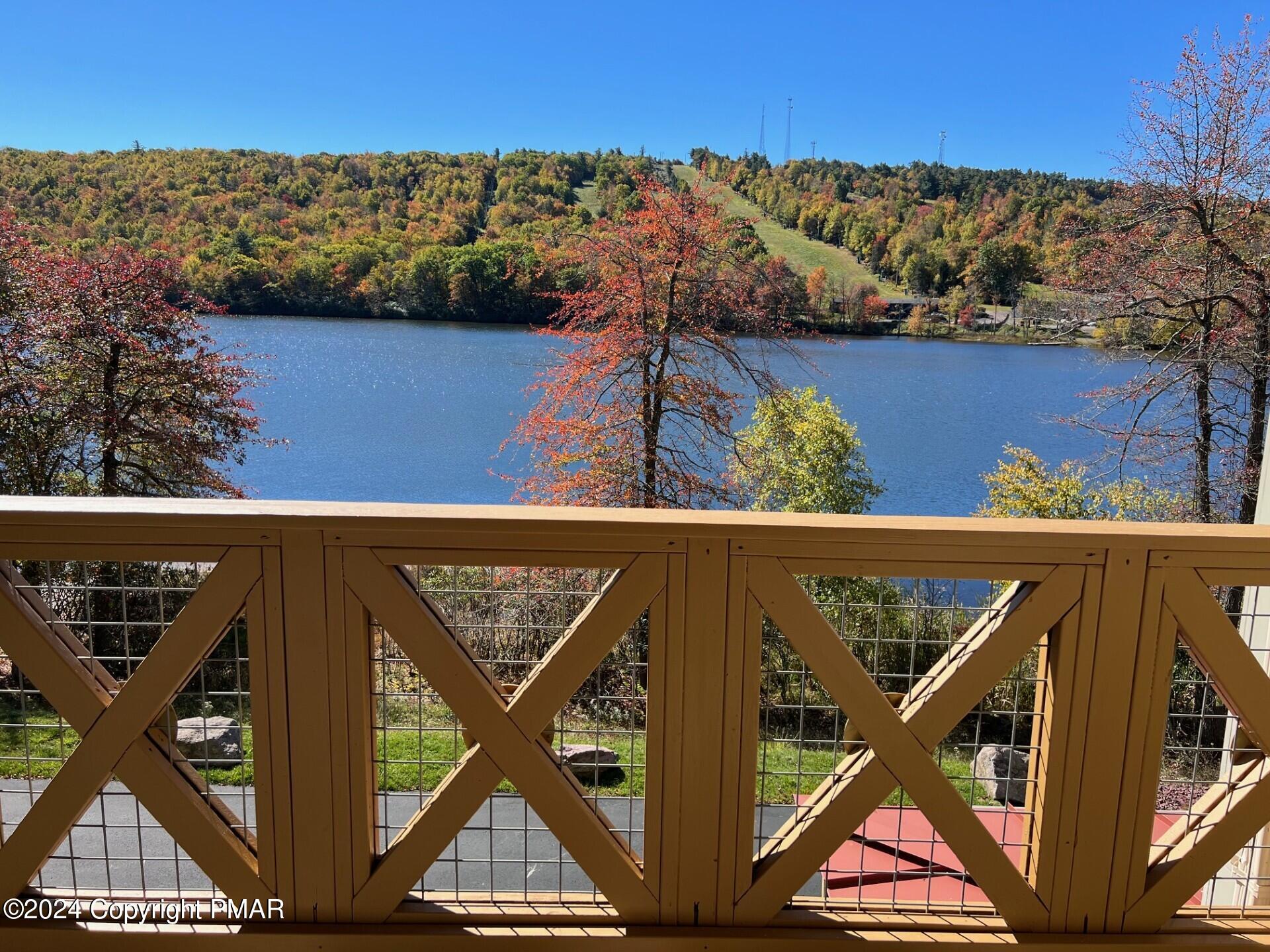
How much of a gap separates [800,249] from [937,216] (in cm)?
502

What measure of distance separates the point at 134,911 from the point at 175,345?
8.73m

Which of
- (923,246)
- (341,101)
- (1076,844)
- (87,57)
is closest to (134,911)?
(1076,844)

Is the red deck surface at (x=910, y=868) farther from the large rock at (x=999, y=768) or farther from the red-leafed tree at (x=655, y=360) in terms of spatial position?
the red-leafed tree at (x=655, y=360)

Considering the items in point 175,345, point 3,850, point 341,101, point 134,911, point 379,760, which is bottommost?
point 134,911

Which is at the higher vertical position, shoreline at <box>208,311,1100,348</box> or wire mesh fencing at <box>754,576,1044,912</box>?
shoreline at <box>208,311,1100,348</box>

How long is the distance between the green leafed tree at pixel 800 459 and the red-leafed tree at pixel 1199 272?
3315 mm

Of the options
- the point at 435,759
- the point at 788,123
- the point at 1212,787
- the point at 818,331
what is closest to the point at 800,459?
the point at 818,331

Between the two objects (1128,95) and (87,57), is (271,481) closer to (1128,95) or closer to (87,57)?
(1128,95)

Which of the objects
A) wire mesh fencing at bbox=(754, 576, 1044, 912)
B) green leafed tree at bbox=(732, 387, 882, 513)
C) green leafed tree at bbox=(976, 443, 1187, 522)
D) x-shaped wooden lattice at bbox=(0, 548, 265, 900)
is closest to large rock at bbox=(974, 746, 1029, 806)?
wire mesh fencing at bbox=(754, 576, 1044, 912)

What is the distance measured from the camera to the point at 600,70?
27.9m

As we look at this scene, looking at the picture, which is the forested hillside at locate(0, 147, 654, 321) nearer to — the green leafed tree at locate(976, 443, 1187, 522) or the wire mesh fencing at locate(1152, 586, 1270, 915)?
the green leafed tree at locate(976, 443, 1187, 522)

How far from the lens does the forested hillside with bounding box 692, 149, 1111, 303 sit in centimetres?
1316

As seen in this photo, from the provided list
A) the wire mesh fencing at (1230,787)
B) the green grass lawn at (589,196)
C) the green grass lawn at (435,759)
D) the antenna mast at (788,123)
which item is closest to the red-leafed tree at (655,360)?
the green grass lawn at (589,196)

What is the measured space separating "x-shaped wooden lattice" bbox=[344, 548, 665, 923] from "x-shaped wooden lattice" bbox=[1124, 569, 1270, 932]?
904 mm
